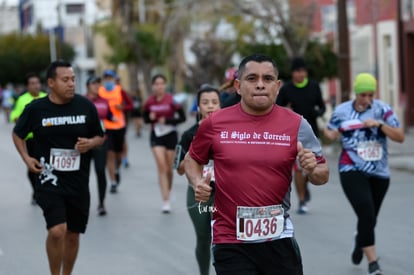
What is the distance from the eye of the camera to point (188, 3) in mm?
24531

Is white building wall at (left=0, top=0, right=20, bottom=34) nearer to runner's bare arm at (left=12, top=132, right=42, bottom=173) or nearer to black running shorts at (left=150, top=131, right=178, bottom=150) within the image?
black running shorts at (left=150, top=131, right=178, bottom=150)

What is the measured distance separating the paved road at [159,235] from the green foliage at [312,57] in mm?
12210

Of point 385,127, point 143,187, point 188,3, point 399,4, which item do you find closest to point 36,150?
point 385,127

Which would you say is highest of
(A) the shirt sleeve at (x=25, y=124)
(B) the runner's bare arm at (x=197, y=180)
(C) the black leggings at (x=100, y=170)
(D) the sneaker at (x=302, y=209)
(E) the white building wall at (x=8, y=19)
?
(E) the white building wall at (x=8, y=19)

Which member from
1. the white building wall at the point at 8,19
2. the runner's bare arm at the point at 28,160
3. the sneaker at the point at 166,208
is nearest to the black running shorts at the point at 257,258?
the runner's bare arm at the point at 28,160

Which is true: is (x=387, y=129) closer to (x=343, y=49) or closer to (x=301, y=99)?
(x=301, y=99)

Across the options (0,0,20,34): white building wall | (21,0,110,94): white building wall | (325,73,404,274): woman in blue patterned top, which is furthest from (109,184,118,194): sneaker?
(0,0,20,34): white building wall

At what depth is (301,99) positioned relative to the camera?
12.6m

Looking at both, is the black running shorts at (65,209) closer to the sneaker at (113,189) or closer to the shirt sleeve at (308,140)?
the shirt sleeve at (308,140)

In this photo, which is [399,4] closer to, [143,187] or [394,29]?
[394,29]

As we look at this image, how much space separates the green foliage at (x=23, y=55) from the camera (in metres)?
84.2

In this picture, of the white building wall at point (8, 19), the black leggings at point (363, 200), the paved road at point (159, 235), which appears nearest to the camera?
the black leggings at point (363, 200)

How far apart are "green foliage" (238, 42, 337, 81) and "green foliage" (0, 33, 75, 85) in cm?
5582

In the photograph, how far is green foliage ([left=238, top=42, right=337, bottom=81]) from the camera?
1112 inches
